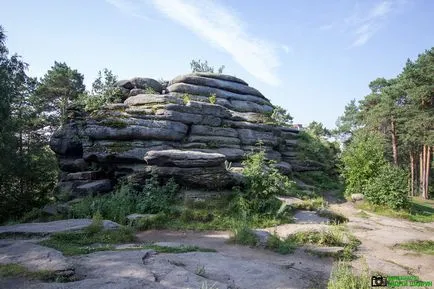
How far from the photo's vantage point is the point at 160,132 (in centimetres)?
1711

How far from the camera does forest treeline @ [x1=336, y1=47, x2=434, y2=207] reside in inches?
712

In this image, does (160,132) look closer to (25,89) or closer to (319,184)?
(319,184)

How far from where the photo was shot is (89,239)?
9.45m

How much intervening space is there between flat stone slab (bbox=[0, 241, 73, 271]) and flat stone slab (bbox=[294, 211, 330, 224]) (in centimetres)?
975

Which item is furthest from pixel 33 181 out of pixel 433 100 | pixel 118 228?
pixel 433 100

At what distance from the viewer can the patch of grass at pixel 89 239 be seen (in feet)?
27.0

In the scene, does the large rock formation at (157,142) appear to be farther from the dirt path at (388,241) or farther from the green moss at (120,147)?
the dirt path at (388,241)

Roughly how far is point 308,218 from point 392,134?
93.2ft

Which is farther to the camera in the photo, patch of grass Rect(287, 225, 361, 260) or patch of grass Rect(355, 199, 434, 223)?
patch of grass Rect(355, 199, 434, 223)

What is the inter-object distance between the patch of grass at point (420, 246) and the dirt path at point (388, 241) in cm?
25

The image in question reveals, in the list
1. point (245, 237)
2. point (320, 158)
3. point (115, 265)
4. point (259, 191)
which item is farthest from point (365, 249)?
point (320, 158)

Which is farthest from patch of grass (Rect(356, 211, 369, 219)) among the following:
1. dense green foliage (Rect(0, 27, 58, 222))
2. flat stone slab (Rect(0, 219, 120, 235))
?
dense green foliage (Rect(0, 27, 58, 222))

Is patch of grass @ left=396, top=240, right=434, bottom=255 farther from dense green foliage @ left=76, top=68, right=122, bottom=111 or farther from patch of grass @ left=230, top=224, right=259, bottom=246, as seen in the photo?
dense green foliage @ left=76, top=68, right=122, bottom=111

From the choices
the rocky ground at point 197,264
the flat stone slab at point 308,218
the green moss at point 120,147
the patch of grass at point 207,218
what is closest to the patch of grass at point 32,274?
the rocky ground at point 197,264
